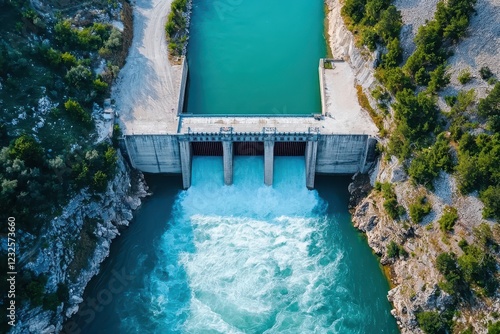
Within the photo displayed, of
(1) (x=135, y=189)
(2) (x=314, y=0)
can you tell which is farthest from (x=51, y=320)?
(2) (x=314, y=0)

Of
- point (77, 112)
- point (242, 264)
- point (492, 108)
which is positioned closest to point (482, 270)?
point (492, 108)

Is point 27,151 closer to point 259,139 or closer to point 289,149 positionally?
point 259,139

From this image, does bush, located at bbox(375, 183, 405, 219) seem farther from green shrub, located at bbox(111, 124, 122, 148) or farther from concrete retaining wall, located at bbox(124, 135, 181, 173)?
green shrub, located at bbox(111, 124, 122, 148)

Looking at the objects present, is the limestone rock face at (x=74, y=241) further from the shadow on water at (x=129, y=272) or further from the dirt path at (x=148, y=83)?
the dirt path at (x=148, y=83)

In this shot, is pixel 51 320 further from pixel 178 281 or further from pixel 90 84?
pixel 90 84

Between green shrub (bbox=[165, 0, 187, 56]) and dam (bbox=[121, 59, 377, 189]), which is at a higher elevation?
green shrub (bbox=[165, 0, 187, 56])

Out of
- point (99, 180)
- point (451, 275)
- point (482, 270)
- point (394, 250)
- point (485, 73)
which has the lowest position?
point (394, 250)

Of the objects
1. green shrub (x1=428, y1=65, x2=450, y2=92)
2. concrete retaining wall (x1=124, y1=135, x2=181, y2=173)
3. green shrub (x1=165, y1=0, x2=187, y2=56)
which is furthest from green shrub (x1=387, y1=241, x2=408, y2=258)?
green shrub (x1=165, y1=0, x2=187, y2=56)
